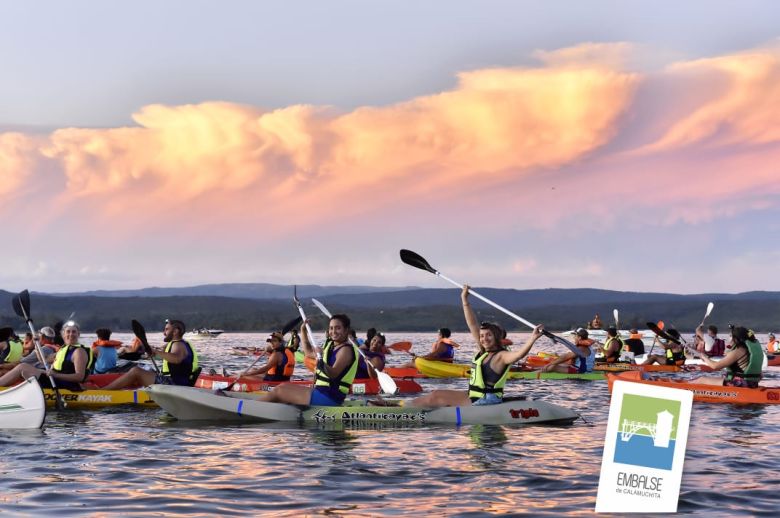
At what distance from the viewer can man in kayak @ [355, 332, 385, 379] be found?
882 inches

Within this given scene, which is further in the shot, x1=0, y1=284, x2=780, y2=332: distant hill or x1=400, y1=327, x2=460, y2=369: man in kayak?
x1=0, y1=284, x2=780, y2=332: distant hill

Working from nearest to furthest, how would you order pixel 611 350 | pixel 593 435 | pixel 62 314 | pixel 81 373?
pixel 593 435 < pixel 81 373 < pixel 611 350 < pixel 62 314

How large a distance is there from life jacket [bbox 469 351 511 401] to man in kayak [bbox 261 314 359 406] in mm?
1922

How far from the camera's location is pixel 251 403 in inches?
623

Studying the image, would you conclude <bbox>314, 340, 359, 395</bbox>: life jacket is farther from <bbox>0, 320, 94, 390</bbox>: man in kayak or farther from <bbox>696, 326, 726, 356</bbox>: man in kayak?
<bbox>696, 326, 726, 356</bbox>: man in kayak

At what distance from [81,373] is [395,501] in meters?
10.2

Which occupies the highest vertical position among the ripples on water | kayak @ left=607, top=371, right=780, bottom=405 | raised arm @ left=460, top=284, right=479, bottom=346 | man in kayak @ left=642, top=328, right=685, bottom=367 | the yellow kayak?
raised arm @ left=460, top=284, right=479, bottom=346

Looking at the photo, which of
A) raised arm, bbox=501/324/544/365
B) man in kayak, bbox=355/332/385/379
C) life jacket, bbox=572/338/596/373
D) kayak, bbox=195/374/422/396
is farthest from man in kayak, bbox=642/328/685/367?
raised arm, bbox=501/324/544/365

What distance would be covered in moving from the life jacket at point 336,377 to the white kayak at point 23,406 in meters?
4.30

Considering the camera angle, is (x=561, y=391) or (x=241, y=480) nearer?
(x=241, y=480)

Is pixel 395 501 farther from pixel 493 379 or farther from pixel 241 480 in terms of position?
pixel 493 379

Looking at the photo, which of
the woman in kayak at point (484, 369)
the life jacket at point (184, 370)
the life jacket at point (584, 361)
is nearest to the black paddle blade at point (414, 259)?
the woman in kayak at point (484, 369)

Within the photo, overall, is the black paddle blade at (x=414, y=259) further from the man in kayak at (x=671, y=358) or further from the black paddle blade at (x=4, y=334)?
the man in kayak at (x=671, y=358)

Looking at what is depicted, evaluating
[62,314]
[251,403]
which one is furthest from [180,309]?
[251,403]
